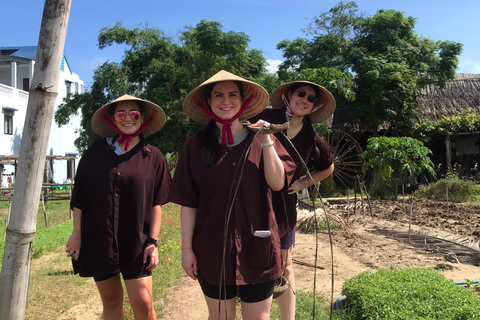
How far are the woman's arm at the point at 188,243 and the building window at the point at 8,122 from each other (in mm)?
23970

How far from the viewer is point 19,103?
78.8 feet

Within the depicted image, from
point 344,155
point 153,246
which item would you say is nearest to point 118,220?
point 153,246

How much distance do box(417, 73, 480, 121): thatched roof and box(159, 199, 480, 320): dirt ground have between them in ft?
32.1

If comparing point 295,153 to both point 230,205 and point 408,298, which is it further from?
point 408,298

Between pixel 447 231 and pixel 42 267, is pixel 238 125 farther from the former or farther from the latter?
pixel 447 231

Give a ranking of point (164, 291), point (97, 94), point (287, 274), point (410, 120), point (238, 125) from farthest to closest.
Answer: point (97, 94) → point (410, 120) → point (164, 291) → point (287, 274) → point (238, 125)

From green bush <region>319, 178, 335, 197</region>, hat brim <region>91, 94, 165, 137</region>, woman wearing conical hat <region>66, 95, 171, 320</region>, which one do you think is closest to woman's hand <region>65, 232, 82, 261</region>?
woman wearing conical hat <region>66, 95, 171, 320</region>

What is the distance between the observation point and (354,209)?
994 cm

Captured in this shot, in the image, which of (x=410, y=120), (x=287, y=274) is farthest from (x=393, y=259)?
(x=410, y=120)

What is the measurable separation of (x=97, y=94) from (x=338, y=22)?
11574 mm

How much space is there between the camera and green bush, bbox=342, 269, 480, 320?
306cm

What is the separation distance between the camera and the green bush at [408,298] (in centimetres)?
306

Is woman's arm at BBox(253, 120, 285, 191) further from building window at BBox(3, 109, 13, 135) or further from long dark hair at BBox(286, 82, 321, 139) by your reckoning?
building window at BBox(3, 109, 13, 135)

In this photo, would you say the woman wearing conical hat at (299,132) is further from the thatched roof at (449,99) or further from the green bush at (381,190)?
the thatched roof at (449,99)
